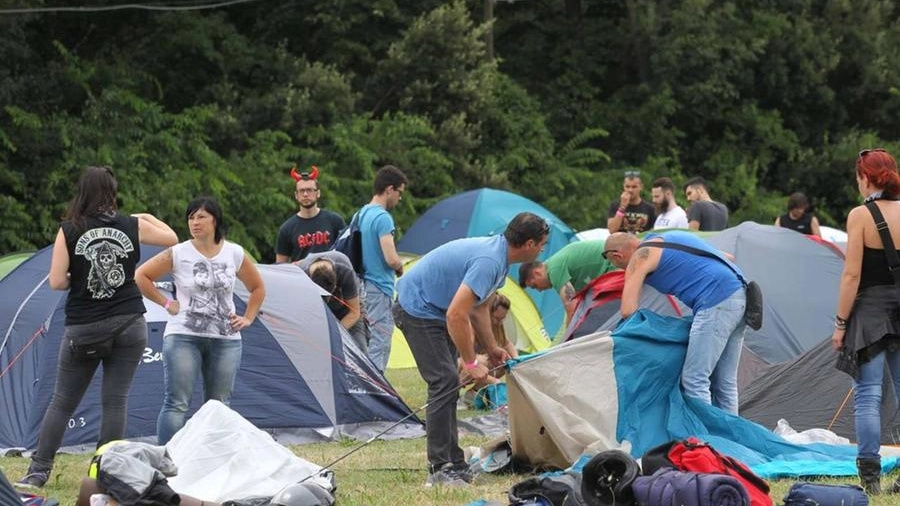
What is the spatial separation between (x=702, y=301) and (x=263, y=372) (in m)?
2.86

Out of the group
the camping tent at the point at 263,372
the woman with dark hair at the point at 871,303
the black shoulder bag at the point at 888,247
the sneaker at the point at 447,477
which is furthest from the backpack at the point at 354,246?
the black shoulder bag at the point at 888,247

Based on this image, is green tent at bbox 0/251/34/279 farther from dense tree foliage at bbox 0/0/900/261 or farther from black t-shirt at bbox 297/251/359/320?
dense tree foliage at bbox 0/0/900/261

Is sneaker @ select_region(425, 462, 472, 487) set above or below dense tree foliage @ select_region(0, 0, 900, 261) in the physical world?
above

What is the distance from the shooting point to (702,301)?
23.5 feet

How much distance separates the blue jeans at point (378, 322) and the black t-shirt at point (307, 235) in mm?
717

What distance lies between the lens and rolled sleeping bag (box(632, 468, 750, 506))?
5.12 metres

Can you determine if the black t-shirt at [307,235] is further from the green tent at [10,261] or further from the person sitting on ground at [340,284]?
the green tent at [10,261]

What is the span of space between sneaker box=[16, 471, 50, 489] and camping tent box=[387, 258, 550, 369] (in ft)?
22.0

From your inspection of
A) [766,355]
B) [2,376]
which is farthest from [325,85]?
[2,376]

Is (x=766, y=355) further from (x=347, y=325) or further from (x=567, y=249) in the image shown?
(x=347, y=325)

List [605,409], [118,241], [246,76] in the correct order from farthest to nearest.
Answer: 1. [246,76]
2. [605,409]
3. [118,241]

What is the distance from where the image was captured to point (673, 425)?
6.99 meters

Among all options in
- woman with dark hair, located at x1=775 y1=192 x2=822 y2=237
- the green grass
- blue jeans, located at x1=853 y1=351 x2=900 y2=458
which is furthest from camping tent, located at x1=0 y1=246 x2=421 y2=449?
woman with dark hair, located at x1=775 y1=192 x2=822 y2=237

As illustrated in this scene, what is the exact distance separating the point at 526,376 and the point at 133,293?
1.94 m
